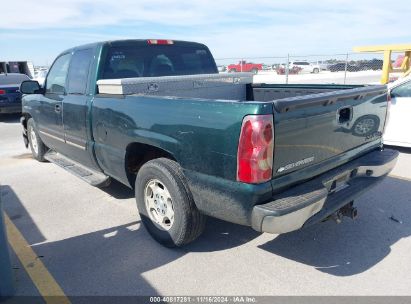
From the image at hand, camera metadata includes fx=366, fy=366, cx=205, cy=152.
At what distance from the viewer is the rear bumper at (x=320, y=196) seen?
260 cm

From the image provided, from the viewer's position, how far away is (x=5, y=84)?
12.5m

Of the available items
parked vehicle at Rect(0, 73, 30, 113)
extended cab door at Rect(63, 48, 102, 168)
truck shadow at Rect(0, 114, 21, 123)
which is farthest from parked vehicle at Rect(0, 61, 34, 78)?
extended cab door at Rect(63, 48, 102, 168)

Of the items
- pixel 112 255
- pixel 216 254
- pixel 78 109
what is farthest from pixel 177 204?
pixel 78 109

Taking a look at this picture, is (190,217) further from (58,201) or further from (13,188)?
(13,188)

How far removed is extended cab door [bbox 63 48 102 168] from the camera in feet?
14.4

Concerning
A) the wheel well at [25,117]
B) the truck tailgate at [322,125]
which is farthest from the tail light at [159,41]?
the wheel well at [25,117]

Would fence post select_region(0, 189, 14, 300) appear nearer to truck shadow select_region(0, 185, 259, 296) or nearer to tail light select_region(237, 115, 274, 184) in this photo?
truck shadow select_region(0, 185, 259, 296)

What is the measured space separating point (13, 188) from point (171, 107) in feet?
11.9

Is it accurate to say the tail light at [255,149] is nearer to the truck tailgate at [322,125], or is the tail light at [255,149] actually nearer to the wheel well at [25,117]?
the truck tailgate at [322,125]

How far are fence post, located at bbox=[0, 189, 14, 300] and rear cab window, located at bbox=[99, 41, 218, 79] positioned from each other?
2.13 metres

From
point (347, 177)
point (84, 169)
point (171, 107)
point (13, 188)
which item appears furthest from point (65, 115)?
point (347, 177)

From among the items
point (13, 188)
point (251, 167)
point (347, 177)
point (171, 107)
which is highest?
point (171, 107)

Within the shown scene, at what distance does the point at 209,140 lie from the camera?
2779mm

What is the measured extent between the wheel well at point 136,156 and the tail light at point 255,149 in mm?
1093
